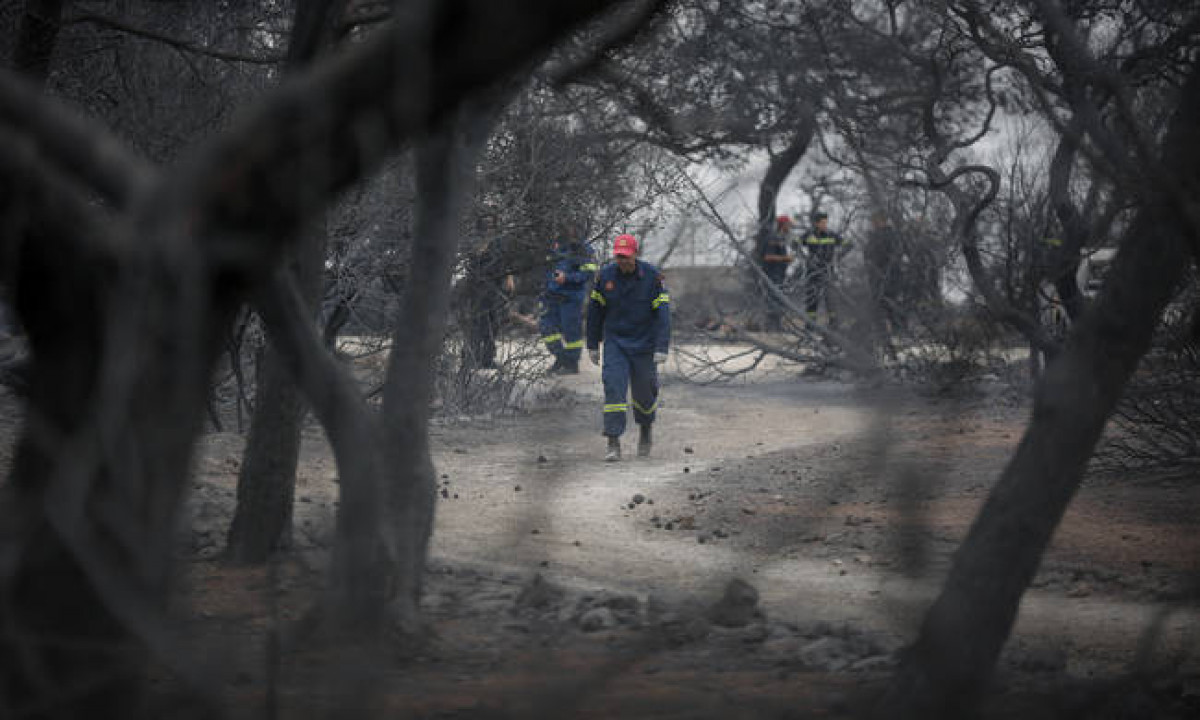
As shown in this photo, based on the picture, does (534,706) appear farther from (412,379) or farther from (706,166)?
(706,166)

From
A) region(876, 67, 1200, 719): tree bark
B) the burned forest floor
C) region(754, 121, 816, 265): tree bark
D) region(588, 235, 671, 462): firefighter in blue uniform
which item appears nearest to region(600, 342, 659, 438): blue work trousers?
region(588, 235, 671, 462): firefighter in blue uniform

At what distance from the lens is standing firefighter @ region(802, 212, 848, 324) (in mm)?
14555

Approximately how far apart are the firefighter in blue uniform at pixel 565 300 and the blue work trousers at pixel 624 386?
3.27 feet

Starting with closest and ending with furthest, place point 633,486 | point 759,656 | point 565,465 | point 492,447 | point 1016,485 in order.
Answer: point 1016,485, point 759,656, point 633,486, point 565,465, point 492,447

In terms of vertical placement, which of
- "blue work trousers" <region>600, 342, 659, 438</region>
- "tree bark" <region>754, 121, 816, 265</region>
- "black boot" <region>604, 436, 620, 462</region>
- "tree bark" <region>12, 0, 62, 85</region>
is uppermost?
"tree bark" <region>754, 121, 816, 265</region>

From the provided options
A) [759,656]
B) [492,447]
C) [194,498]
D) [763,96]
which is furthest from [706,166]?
[759,656]

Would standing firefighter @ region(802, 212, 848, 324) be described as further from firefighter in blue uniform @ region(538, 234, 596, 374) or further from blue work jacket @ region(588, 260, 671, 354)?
blue work jacket @ region(588, 260, 671, 354)

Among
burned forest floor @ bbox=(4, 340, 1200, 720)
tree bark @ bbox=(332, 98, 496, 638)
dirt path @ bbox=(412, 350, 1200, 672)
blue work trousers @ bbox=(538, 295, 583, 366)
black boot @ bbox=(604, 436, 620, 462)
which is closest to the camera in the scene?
burned forest floor @ bbox=(4, 340, 1200, 720)

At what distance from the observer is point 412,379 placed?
4.45 m

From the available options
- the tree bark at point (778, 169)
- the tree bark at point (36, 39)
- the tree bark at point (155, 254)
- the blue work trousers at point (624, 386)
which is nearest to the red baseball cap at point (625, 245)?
the blue work trousers at point (624, 386)

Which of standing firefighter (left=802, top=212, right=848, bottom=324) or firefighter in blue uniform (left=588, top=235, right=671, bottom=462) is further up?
standing firefighter (left=802, top=212, right=848, bottom=324)

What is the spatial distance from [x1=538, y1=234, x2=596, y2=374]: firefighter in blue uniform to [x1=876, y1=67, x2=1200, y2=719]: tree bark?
7570 mm

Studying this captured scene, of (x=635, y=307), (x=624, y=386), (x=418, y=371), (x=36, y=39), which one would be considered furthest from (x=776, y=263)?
(x=418, y=371)

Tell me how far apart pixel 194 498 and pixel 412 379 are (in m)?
3.30
